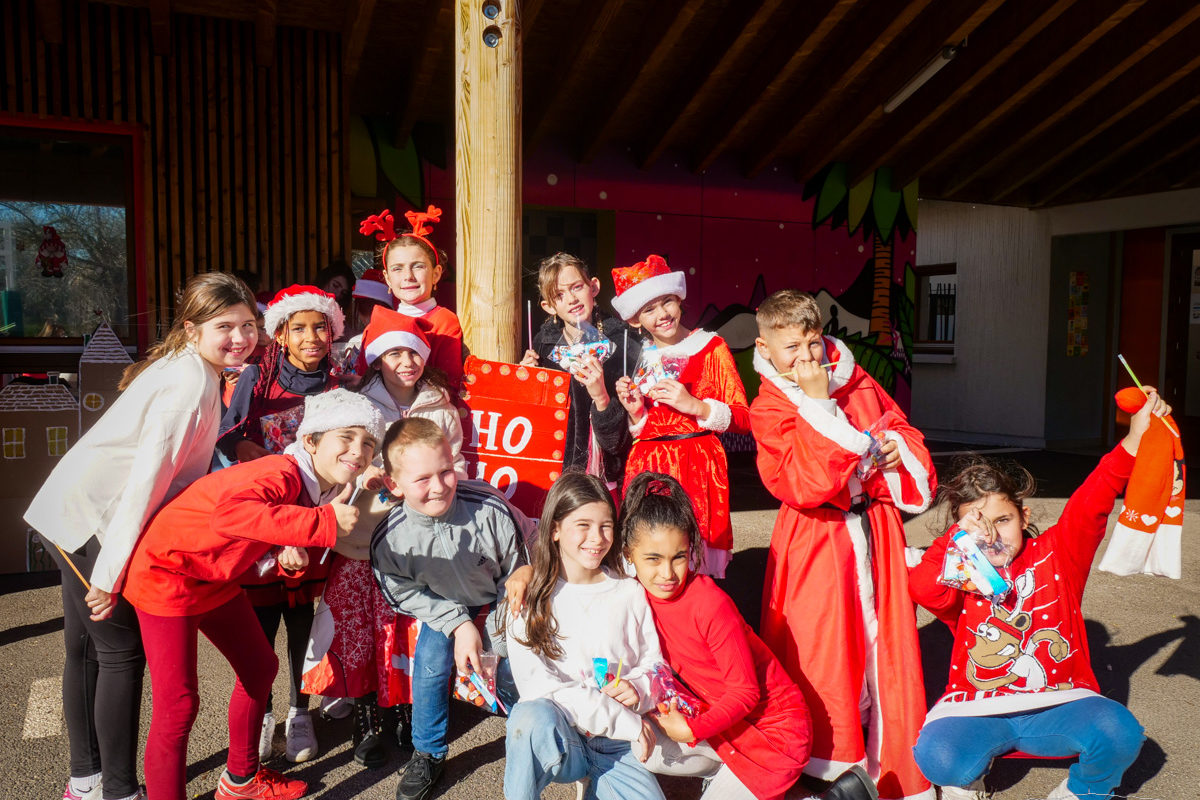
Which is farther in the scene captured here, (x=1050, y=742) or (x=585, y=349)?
(x=585, y=349)

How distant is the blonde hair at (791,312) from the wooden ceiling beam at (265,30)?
480 centimetres

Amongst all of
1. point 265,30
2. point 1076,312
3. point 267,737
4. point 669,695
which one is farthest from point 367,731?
point 1076,312

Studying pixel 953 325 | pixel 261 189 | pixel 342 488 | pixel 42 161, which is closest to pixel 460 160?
pixel 342 488

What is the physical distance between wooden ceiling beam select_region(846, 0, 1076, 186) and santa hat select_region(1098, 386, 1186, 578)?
196 inches

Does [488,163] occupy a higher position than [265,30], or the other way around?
[265,30]

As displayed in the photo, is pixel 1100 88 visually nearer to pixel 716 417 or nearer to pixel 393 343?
pixel 716 417

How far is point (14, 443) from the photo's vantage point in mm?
5137

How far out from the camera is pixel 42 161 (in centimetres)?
614

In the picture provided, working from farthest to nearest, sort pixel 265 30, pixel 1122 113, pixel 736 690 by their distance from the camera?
pixel 1122 113 → pixel 265 30 → pixel 736 690

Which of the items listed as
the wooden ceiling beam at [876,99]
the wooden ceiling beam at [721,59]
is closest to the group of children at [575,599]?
the wooden ceiling beam at [721,59]

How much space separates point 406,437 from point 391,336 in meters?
0.63

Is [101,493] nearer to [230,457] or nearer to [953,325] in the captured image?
[230,457]

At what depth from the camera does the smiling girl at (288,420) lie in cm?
305

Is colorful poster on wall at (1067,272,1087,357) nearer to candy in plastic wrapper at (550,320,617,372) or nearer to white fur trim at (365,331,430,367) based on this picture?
candy in plastic wrapper at (550,320,617,372)
